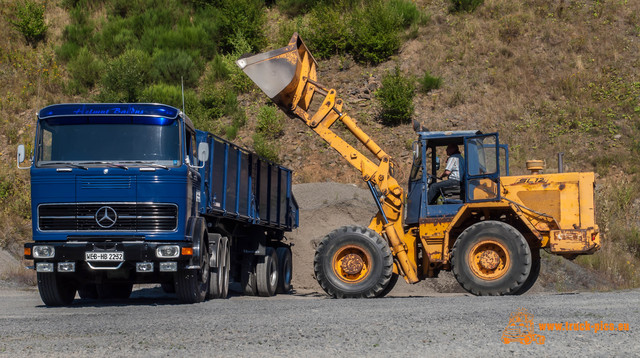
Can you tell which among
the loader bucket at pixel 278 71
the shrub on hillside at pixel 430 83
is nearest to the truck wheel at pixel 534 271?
the loader bucket at pixel 278 71

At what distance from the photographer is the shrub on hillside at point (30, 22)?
4241cm

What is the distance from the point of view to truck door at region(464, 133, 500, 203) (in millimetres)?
13586

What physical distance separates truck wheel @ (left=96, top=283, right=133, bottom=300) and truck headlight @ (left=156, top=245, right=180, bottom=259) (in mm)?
4168

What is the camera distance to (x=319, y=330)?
314 inches

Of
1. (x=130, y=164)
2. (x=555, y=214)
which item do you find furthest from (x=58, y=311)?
(x=555, y=214)

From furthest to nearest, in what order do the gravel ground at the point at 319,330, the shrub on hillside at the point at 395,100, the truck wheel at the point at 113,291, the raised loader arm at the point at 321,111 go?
the shrub on hillside at the point at 395,100
the truck wheel at the point at 113,291
the raised loader arm at the point at 321,111
the gravel ground at the point at 319,330

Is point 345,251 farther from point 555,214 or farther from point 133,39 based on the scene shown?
point 133,39

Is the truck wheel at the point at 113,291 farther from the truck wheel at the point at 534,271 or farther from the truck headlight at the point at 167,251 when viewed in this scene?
the truck wheel at the point at 534,271

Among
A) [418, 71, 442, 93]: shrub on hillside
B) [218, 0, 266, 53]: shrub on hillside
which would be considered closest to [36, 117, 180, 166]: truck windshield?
[418, 71, 442, 93]: shrub on hillside

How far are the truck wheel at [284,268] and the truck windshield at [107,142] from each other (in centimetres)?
747

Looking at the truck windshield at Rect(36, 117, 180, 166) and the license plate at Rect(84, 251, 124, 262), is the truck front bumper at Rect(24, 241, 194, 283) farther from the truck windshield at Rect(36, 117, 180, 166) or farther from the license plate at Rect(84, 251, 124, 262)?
the truck windshield at Rect(36, 117, 180, 166)

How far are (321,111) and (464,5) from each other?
27774 millimetres

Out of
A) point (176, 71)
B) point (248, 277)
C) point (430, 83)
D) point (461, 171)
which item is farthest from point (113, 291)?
point (176, 71)

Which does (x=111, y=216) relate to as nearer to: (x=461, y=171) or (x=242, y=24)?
(x=461, y=171)
